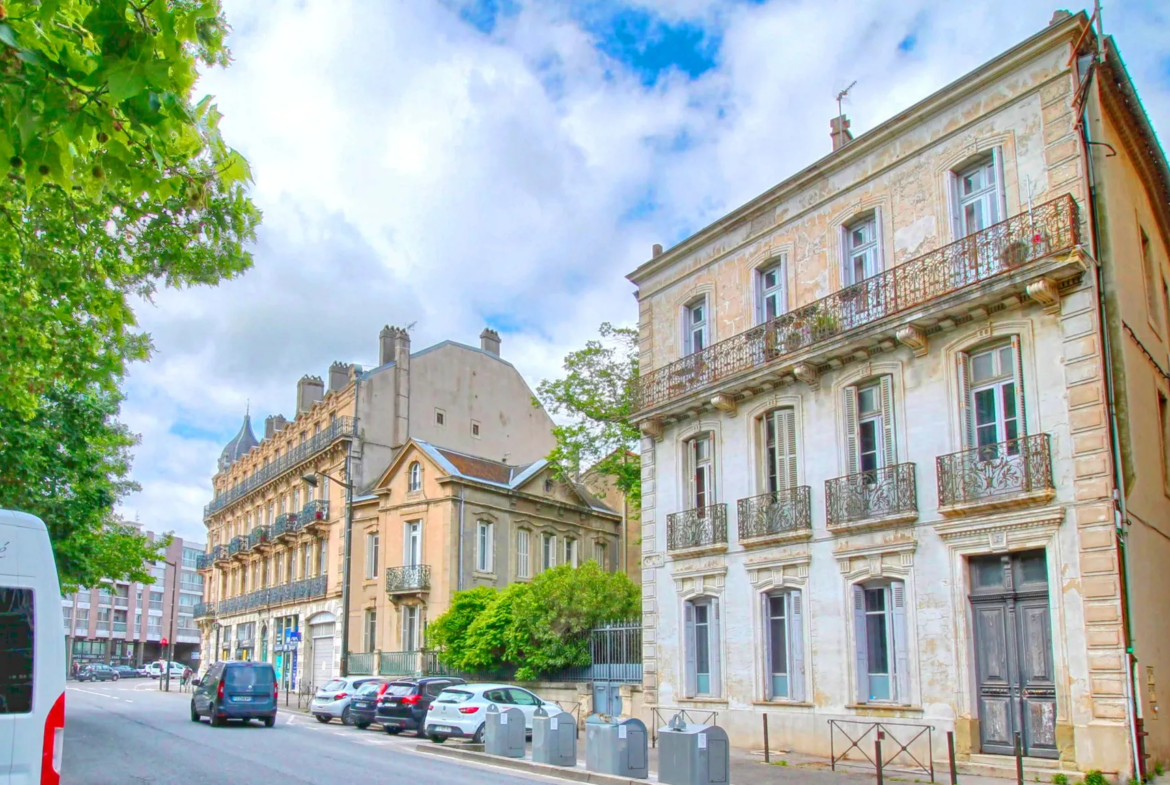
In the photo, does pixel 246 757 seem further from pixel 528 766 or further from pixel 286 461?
pixel 286 461

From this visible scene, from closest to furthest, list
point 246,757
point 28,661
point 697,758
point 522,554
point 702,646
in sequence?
point 28,661, point 697,758, point 246,757, point 702,646, point 522,554

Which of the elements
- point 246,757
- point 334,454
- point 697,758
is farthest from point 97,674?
point 697,758

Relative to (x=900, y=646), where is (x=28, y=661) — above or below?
above

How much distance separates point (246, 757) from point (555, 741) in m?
5.33

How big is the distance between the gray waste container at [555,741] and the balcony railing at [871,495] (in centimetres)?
600

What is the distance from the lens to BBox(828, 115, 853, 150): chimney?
22984 mm

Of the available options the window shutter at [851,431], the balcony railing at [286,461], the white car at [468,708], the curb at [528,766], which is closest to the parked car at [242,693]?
the white car at [468,708]

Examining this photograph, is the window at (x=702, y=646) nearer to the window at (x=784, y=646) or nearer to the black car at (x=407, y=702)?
the window at (x=784, y=646)

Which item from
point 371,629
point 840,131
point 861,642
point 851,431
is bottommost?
point 371,629

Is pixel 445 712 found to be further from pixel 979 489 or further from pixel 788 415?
pixel 979 489

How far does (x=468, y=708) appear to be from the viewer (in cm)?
2202

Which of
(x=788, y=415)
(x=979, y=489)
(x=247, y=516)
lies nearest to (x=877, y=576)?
(x=979, y=489)

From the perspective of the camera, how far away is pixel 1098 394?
50.0ft

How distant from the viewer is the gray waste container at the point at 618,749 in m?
15.7
